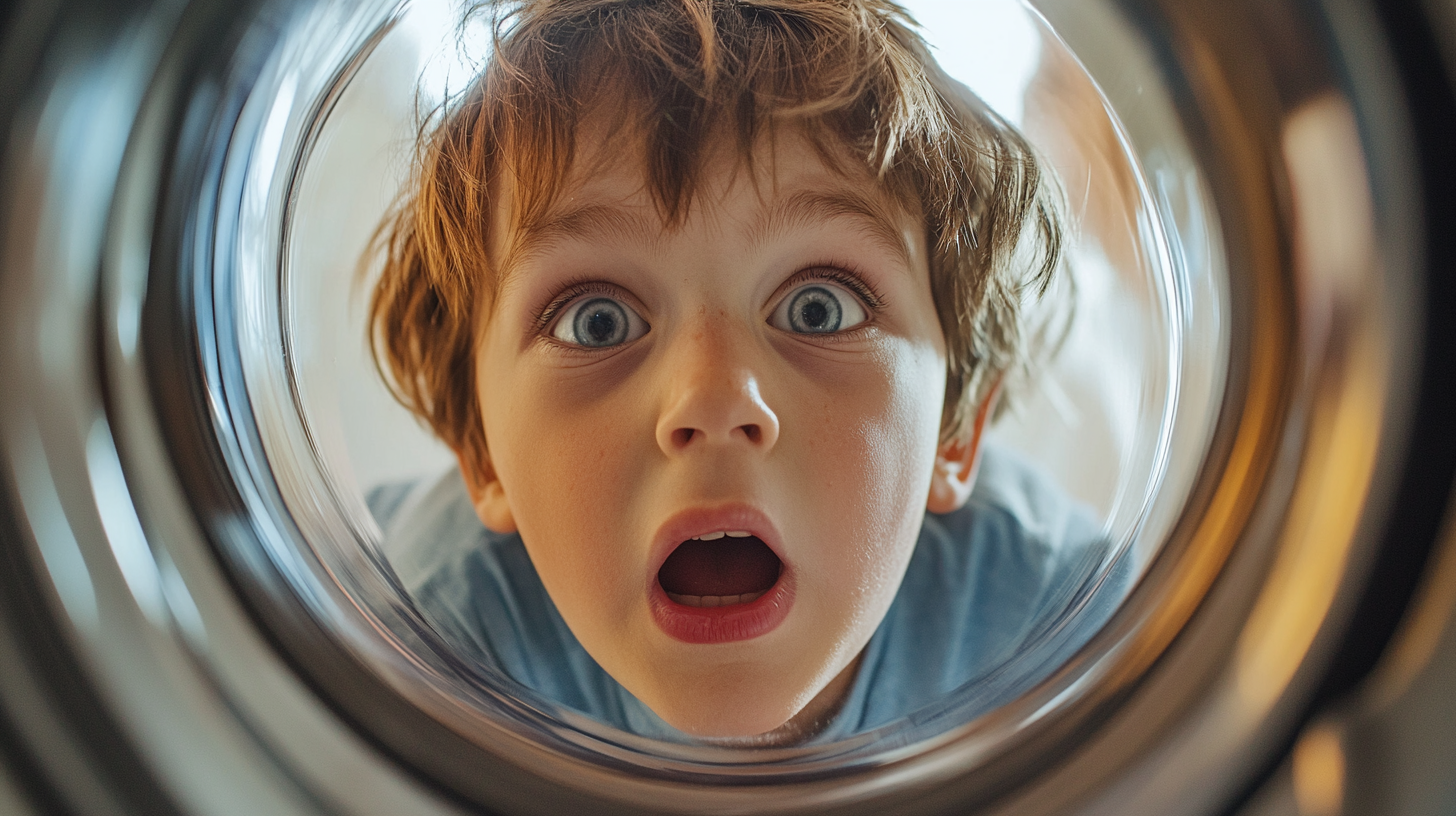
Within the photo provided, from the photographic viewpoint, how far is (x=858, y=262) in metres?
0.42

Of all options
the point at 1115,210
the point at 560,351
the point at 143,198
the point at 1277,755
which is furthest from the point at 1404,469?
the point at 143,198

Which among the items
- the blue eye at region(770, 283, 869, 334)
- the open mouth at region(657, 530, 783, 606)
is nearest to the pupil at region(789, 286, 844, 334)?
the blue eye at region(770, 283, 869, 334)

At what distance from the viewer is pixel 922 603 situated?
0.56m

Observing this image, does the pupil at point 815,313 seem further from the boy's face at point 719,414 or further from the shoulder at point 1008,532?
the shoulder at point 1008,532

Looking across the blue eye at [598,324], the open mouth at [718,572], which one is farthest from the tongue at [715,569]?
the blue eye at [598,324]

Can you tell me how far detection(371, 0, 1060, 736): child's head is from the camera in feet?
1.27

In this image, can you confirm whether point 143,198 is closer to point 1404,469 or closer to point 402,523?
point 402,523

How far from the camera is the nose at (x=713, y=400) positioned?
37cm

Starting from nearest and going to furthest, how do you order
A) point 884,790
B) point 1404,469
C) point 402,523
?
point 1404,469
point 884,790
point 402,523

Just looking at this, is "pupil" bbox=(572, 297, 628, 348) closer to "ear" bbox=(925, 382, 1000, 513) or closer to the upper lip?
the upper lip

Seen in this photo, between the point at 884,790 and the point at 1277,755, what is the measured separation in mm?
152

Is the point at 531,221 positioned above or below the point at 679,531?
above

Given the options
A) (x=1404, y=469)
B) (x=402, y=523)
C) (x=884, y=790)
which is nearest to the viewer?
(x=1404, y=469)

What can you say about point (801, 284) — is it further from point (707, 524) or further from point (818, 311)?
point (707, 524)
